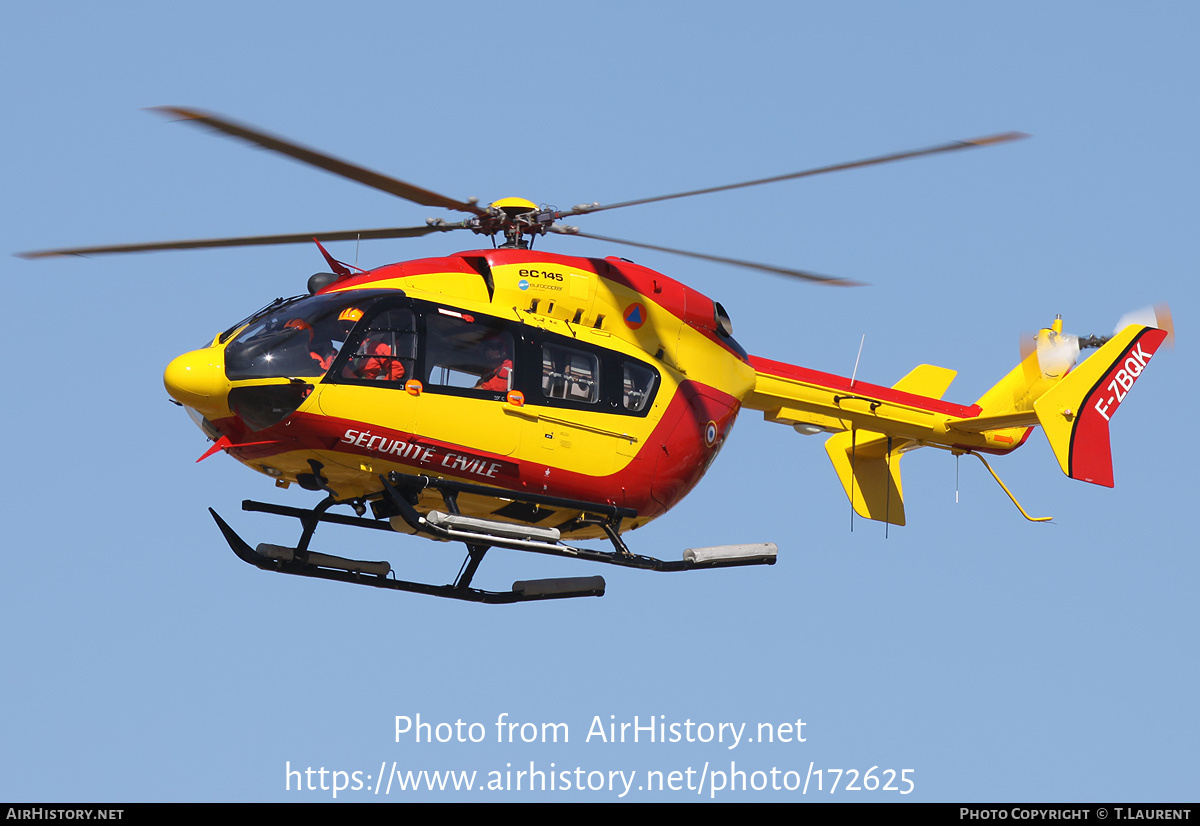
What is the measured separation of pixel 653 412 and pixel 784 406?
2.85 m

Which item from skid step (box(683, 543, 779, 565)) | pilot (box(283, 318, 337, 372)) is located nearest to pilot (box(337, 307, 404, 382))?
pilot (box(283, 318, 337, 372))

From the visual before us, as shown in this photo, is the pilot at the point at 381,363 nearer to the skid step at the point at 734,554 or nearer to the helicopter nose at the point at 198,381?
the helicopter nose at the point at 198,381

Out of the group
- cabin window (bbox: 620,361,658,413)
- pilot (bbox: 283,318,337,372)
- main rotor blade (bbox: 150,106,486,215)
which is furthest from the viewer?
cabin window (bbox: 620,361,658,413)

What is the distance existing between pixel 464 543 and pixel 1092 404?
9.38 metres

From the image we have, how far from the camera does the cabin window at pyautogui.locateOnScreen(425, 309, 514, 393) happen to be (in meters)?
16.5

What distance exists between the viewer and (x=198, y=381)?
51.4 feet

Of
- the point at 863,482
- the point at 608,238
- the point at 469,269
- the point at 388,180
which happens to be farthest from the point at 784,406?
the point at 388,180

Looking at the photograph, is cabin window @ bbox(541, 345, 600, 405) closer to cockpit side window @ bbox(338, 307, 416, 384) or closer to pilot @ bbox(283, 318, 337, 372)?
cockpit side window @ bbox(338, 307, 416, 384)

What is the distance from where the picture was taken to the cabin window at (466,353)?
54.1ft

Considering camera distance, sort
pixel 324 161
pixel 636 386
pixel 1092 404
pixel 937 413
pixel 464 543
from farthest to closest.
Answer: pixel 937 413 → pixel 1092 404 → pixel 636 386 → pixel 464 543 → pixel 324 161

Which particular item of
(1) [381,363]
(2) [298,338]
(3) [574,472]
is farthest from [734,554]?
(2) [298,338]

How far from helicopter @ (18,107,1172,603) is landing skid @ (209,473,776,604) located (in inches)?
0.9

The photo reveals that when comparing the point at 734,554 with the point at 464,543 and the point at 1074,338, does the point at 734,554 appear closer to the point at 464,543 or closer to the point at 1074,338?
the point at 464,543

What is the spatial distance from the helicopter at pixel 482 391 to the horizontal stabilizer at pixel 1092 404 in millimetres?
3417
